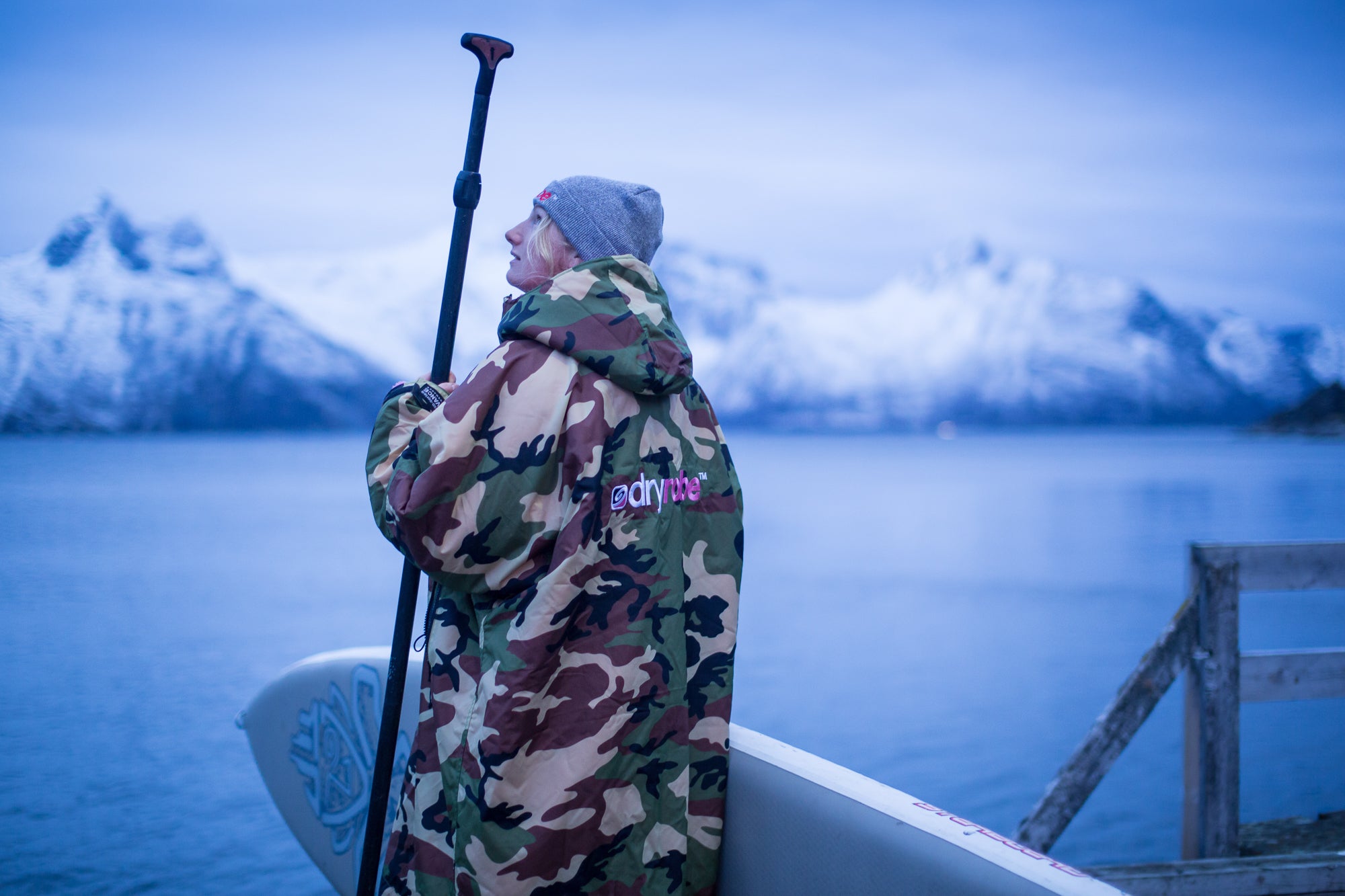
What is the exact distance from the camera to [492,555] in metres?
1.10

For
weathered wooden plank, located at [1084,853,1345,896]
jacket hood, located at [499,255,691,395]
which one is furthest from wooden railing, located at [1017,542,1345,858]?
jacket hood, located at [499,255,691,395]

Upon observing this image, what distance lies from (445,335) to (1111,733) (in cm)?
191

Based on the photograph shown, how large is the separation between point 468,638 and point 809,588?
923 centimetres

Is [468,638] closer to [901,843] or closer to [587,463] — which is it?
[587,463]

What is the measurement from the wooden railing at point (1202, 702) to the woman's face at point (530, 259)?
1.84 meters

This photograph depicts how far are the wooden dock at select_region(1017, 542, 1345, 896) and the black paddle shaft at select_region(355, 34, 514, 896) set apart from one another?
1593mm

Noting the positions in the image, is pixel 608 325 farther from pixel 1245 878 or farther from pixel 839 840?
pixel 1245 878

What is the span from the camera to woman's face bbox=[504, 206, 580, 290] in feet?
4.08

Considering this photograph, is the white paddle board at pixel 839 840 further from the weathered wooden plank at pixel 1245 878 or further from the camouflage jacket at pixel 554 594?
the weathered wooden plank at pixel 1245 878

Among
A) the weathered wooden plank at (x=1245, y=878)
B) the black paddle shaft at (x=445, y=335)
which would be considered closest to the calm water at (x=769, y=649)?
the weathered wooden plank at (x=1245, y=878)

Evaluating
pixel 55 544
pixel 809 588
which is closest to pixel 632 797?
pixel 809 588

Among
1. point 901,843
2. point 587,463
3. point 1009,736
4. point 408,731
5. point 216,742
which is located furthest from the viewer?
point 1009,736

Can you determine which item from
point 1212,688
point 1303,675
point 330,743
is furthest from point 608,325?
point 1303,675

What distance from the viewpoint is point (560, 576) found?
108cm
